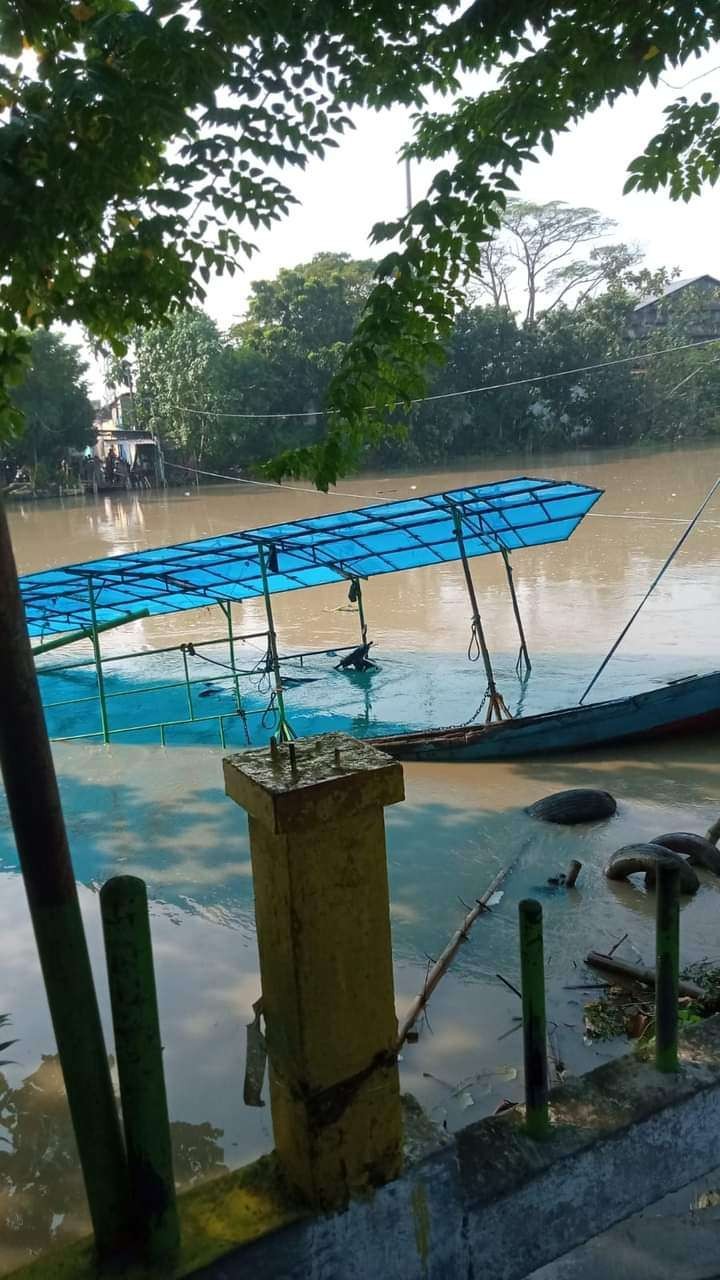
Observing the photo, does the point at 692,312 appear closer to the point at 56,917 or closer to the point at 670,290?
the point at 670,290

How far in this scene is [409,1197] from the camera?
2.15 meters

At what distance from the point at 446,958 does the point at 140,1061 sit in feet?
13.6

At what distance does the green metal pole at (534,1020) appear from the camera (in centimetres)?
233

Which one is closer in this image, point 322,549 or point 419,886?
point 419,886

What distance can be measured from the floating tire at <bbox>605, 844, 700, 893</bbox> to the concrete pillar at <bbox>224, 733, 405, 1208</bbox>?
15.5 ft

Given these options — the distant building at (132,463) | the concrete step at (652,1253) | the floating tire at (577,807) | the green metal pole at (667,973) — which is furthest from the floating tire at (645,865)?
the distant building at (132,463)

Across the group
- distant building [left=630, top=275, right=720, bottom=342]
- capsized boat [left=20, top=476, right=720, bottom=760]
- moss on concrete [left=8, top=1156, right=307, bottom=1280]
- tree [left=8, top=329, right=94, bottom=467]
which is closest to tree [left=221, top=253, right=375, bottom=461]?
tree [left=8, top=329, right=94, bottom=467]

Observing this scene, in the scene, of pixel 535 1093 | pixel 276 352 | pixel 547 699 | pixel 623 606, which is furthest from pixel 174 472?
pixel 535 1093

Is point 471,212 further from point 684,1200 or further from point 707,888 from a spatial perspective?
point 707,888

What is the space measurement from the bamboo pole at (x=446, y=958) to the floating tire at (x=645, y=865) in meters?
0.86

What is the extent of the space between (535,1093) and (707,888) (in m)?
4.65

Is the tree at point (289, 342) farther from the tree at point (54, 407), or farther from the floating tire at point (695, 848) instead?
the floating tire at point (695, 848)

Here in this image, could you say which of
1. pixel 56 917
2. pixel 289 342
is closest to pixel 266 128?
pixel 56 917

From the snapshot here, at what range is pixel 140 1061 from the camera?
1.87m
